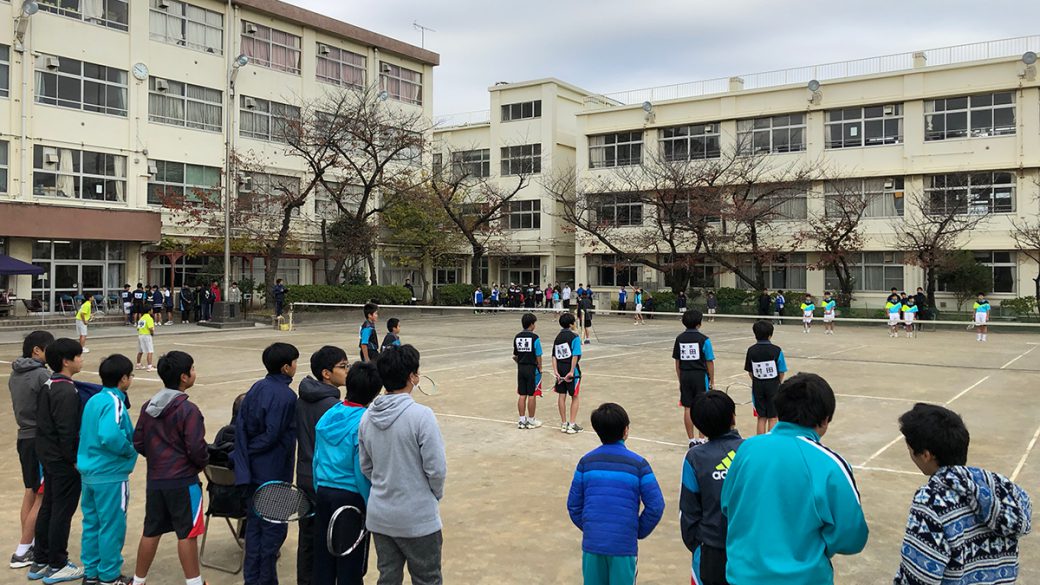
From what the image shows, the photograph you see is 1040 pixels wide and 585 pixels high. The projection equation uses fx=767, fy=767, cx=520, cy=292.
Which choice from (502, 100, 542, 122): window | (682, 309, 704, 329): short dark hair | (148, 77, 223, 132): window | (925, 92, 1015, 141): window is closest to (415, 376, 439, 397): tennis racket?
(682, 309, 704, 329): short dark hair

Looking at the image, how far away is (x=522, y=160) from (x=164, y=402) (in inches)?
2003

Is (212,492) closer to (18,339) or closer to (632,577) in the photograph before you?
(632,577)

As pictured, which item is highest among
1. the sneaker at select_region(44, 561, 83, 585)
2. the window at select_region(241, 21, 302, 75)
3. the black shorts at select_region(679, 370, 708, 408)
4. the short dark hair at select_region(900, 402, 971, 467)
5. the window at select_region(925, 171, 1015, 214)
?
the window at select_region(241, 21, 302, 75)

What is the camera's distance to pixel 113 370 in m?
5.58

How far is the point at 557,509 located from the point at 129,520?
4.10 metres

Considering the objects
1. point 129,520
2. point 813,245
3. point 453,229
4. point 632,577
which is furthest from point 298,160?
point 632,577

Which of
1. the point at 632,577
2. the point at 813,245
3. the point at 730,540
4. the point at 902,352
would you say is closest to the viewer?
the point at 730,540

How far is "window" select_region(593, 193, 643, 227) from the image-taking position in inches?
1987

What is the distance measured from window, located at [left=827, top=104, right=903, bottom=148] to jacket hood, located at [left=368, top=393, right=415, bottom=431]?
44308 mm

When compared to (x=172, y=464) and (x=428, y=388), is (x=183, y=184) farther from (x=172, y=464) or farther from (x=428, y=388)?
(x=172, y=464)

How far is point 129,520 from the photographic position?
729 centimetres

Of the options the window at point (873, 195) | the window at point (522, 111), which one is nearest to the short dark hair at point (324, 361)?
the window at point (873, 195)

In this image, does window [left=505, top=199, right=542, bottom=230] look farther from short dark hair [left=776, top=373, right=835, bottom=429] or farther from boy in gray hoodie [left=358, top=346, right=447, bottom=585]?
short dark hair [left=776, top=373, right=835, bottom=429]

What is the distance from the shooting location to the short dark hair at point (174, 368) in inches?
211
